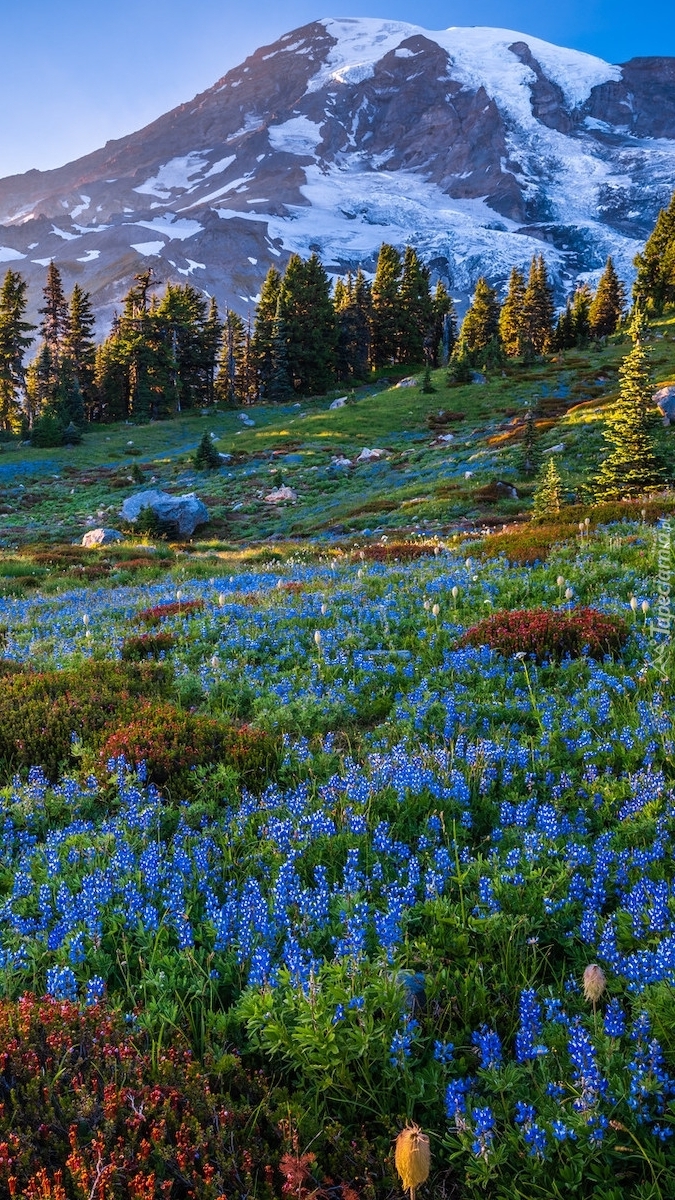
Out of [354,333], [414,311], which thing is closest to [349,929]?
[354,333]

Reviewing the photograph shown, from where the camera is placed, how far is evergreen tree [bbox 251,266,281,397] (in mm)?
84625

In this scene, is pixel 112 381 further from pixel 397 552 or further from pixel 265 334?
pixel 397 552

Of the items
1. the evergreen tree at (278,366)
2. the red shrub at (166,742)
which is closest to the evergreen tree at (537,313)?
the evergreen tree at (278,366)

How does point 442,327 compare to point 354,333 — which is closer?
point 354,333

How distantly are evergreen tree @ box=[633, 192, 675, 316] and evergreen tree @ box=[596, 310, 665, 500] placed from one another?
7594 cm

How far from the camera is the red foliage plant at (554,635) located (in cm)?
654

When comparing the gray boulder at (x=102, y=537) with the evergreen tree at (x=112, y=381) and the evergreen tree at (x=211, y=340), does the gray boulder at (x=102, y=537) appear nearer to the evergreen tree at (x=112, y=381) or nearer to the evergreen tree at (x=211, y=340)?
the evergreen tree at (x=112, y=381)

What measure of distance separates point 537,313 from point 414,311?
18.1 metres

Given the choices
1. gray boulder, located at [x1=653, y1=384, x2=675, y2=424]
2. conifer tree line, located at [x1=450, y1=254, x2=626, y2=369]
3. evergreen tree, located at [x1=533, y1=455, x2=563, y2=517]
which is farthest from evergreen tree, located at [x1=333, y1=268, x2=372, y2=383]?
evergreen tree, located at [x1=533, y1=455, x2=563, y2=517]

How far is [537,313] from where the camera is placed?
310 feet

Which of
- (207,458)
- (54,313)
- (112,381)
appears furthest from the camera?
(54,313)

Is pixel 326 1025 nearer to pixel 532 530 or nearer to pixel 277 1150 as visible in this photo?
pixel 277 1150

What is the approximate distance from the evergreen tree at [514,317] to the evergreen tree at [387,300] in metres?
17.0

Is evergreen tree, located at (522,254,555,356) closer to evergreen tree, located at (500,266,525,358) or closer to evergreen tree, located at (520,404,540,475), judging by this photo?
evergreen tree, located at (500,266,525,358)
